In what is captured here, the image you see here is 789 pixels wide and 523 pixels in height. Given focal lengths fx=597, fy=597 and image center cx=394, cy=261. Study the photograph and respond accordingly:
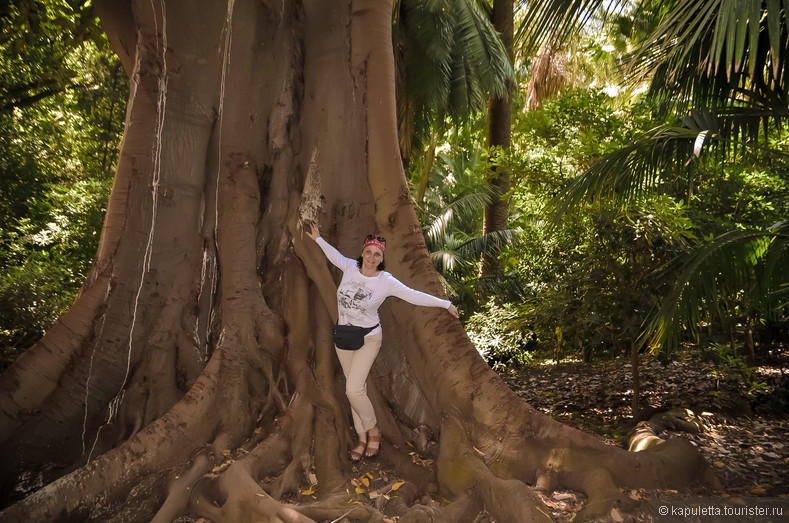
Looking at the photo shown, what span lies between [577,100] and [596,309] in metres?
2.74

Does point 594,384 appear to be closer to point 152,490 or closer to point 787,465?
point 787,465

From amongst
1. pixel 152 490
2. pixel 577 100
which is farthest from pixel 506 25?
pixel 152 490

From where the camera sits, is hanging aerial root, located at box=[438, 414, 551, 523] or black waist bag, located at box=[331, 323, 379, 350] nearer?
hanging aerial root, located at box=[438, 414, 551, 523]

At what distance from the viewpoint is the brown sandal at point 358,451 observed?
5.13 m

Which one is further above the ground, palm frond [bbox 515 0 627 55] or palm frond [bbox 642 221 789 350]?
palm frond [bbox 515 0 627 55]

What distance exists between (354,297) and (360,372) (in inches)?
25.4

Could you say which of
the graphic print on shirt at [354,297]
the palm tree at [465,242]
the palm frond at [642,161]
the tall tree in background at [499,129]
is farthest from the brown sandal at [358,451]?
the tall tree in background at [499,129]

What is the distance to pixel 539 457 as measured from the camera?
4633mm

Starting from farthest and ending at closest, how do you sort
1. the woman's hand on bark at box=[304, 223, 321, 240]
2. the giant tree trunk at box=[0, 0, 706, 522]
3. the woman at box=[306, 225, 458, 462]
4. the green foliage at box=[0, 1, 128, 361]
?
the green foliage at box=[0, 1, 128, 361], the woman's hand on bark at box=[304, 223, 321, 240], the woman at box=[306, 225, 458, 462], the giant tree trunk at box=[0, 0, 706, 522]

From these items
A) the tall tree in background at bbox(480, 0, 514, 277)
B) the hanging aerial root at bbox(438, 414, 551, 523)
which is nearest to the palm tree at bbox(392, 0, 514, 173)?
the tall tree in background at bbox(480, 0, 514, 277)

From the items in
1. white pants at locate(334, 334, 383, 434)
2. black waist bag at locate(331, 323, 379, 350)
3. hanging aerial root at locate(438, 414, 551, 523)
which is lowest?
hanging aerial root at locate(438, 414, 551, 523)

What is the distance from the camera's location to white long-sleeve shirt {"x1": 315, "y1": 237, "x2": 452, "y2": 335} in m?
4.90

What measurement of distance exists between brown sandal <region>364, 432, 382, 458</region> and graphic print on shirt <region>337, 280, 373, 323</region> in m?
1.12

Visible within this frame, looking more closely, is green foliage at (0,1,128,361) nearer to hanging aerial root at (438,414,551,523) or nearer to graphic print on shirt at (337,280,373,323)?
graphic print on shirt at (337,280,373,323)
